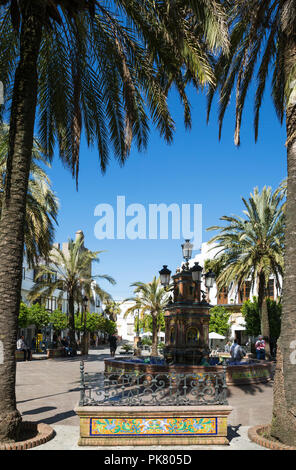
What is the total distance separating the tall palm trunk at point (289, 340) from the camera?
6.88 metres

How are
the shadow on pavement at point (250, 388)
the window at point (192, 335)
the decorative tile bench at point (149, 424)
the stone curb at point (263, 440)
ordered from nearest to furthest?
1. the stone curb at point (263, 440)
2. the decorative tile bench at point (149, 424)
3. the shadow on pavement at point (250, 388)
4. the window at point (192, 335)

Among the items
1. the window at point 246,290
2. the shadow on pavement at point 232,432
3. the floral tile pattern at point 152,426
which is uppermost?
the window at point 246,290

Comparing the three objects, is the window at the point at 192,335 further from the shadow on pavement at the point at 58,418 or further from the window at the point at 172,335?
the shadow on pavement at the point at 58,418

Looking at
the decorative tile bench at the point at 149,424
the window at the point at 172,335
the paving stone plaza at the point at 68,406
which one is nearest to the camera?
the decorative tile bench at the point at 149,424

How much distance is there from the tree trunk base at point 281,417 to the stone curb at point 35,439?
3.74 meters

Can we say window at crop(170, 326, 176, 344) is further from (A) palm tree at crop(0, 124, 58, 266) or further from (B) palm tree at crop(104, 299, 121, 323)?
(B) palm tree at crop(104, 299, 121, 323)

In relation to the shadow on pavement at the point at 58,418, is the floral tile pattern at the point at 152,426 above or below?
above

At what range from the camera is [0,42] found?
9.49 m

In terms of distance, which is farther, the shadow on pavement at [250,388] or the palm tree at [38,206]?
the palm tree at [38,206]

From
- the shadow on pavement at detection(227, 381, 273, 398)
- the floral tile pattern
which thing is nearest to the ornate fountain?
the shadow on pavement at detection(227, 381, 273, 398)

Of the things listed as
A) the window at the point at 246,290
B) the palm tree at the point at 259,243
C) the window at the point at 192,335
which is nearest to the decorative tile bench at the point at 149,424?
the window at the point at 192,335

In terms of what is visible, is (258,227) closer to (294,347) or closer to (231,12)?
(231,12)

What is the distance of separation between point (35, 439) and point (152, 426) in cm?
190

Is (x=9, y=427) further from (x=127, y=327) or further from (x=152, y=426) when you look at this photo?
(x=127, y=327)
